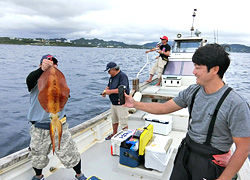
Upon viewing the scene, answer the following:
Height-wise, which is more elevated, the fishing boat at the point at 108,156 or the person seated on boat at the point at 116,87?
the person seated on boat at the point at 116,87

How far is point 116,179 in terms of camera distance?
311cm

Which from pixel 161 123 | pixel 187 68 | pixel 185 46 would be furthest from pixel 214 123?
pixel 185 46

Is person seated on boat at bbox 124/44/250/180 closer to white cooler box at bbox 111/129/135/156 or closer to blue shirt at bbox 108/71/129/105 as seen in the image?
white cooler box at bbox 111/129/135/156

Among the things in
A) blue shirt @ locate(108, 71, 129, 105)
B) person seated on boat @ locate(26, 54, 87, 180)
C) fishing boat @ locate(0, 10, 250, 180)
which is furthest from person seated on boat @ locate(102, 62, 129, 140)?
person seated on boat @ locate(26, 54, 87, 180)

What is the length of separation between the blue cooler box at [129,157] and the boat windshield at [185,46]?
6.60 m

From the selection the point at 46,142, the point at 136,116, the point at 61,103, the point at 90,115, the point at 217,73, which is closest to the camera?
the point at 217,73

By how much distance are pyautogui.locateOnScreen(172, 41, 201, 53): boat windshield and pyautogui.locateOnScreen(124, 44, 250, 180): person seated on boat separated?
725 centimetres

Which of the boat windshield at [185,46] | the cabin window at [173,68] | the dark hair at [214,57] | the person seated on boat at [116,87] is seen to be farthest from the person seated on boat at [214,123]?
the boat windshield at [185,46]

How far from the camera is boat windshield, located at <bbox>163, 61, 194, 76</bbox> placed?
7738mm

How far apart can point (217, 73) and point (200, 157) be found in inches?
31.5

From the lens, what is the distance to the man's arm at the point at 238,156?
1431 mm

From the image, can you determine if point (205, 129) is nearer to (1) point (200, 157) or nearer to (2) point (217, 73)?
(1) point (200, 157)

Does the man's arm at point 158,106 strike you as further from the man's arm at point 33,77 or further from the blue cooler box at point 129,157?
the blue cooler box at point 129,157

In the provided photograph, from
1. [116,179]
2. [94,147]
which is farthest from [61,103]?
[94,147]
